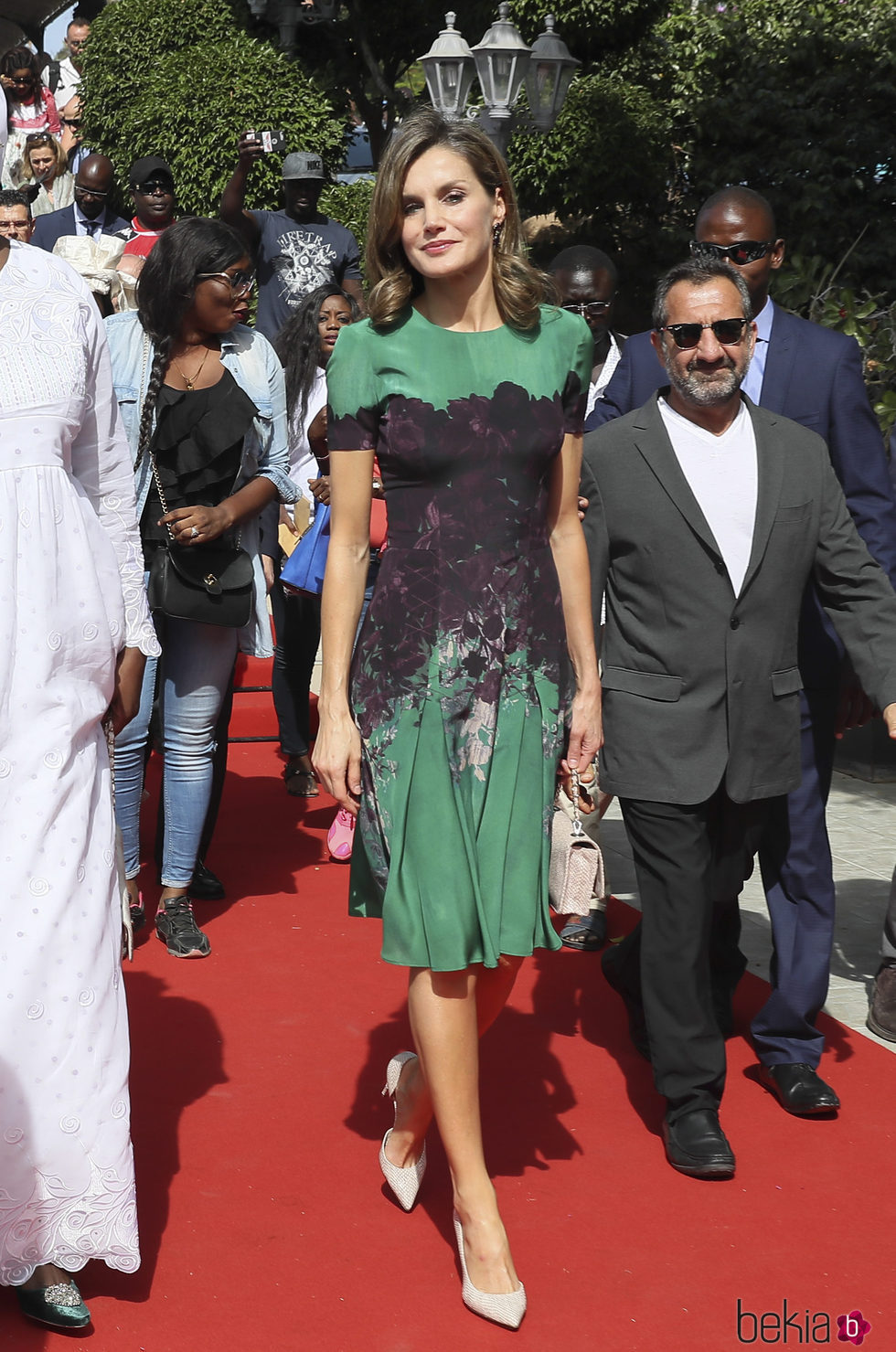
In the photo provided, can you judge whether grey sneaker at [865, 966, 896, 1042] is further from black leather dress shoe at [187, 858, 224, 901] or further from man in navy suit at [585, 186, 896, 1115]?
black leather dress shoe at [187, 858, 224, 901]

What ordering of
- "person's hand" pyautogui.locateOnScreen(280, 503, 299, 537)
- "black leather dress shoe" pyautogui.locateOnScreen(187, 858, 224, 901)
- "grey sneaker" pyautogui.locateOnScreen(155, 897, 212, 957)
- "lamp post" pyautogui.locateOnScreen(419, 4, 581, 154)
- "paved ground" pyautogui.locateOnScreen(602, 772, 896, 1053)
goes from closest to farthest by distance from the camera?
"paved ground" pyautogui.locateOnScreen(602, 772, 896, 1053), "grey sneaker" pyautogui.locateOnScreen(155, 897, 212, 957), "black leather dress shoe" pyautogui.locateOnScreen(187, 858, 224, 901), "person's hand" pyautogui.locateOnScreen(280, 503, 299, 537), "lamp post" pyautogui.locateOnScreen(419, 4, 581, 154)

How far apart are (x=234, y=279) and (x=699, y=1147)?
126 inches

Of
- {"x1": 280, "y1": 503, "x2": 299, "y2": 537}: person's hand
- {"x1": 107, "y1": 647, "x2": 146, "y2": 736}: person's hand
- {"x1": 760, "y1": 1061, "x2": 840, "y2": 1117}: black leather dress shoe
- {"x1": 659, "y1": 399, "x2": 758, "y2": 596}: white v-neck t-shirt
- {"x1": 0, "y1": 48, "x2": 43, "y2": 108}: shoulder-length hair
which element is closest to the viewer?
{"x1": 107, "y1": 647, "x2": 146, "y2": 736}: person's hand

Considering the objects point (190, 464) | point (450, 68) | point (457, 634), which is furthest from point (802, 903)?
point (450, 68)

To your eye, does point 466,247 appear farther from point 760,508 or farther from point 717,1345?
point 717,1345

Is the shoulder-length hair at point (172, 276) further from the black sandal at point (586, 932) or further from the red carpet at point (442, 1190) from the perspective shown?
the black sandal at point (586, 932)

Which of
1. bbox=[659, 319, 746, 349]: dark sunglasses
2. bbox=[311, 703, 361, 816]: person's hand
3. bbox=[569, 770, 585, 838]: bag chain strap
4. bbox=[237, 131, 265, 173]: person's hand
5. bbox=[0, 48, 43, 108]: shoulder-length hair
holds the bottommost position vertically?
bbox=[569, 770, 585, 838]: bag chain strap

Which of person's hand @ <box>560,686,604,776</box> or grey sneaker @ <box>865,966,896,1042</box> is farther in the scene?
grey sneaker @ <box>865,966,896,1042</box>

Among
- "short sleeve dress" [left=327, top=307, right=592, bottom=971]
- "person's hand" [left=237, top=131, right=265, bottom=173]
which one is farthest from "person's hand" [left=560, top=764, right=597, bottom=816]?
"person's hand" [left=237, top=131, right=265, bottom=173]

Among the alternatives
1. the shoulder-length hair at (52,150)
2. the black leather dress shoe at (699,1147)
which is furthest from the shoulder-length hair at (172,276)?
the shoulder-length hair at (52,150)

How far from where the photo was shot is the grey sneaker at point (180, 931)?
17.2ft

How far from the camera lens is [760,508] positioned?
386 centimetres

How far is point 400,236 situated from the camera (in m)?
3.36

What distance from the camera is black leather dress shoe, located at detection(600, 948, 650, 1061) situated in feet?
14.8
